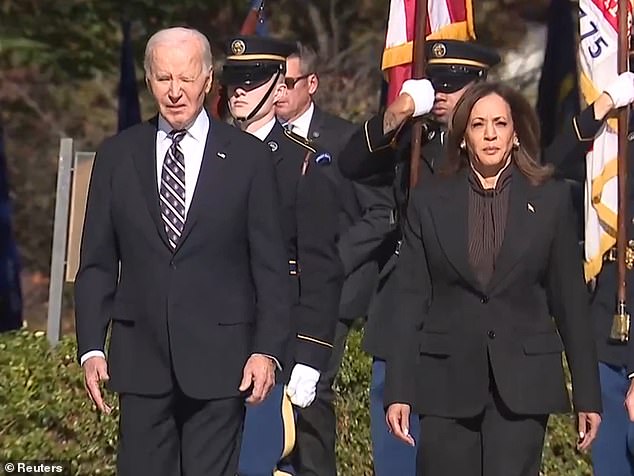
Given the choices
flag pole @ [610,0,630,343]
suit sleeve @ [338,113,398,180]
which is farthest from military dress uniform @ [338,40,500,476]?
flag pole @ [610,0,630,343]

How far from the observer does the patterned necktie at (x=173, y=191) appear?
527 centimetres

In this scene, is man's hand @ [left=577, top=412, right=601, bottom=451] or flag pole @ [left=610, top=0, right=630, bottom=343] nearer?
man's hand @ [left=577, top=412, right=601, bottom=451]

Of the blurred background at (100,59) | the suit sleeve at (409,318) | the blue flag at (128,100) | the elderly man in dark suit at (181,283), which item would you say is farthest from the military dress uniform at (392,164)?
the blurred background at (100,59)

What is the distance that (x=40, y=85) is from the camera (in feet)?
42.0

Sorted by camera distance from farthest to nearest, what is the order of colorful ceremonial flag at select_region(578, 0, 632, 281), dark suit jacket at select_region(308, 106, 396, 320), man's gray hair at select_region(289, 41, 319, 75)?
man's gray hair at select_region(289, 41, 319, 75)
dark suit jacket at select_region(308, 106, 396, 320)
colorful ceremonial flag at select_region(578, 0, 632, 281)

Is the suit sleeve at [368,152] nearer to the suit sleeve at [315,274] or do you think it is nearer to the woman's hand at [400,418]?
the suit sleeve at [315,274]

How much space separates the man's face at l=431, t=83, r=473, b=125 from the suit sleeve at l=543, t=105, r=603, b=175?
44 centimetres

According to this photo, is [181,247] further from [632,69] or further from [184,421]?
[632,69]

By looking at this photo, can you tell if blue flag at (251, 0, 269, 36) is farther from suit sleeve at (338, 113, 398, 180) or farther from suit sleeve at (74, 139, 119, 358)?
suit sleeve at (74, 139, 119, 358)

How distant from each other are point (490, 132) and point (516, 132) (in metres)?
Answer: 0.10

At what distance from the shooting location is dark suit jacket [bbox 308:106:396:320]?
7004 mm

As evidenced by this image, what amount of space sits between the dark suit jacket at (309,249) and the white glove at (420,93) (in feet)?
1.60

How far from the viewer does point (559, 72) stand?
964 cm

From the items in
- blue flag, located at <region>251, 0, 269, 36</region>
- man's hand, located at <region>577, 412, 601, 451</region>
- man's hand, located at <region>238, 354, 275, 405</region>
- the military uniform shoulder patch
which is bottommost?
man's hand, located at <region>577, 412, 601, 451</region>
